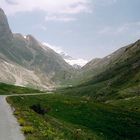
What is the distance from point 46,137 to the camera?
28.5 meters

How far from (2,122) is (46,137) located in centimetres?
944

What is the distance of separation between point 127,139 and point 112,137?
278 centimetres

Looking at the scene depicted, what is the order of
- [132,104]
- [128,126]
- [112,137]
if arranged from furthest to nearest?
[132,104]
[128,126]
[112,137]

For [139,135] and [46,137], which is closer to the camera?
[46,137]

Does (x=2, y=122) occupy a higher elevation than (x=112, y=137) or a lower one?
higher

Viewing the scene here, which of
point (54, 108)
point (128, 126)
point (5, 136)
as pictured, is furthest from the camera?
point (54, 108)

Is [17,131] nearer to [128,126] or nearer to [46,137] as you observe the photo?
[46,137]

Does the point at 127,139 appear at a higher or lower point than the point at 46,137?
lower

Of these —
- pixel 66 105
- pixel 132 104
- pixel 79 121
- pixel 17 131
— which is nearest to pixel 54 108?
pixel 66 105

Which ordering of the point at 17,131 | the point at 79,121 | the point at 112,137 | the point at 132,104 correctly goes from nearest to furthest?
the point at 17,131, the point at 112,137, the point at 79,121, the point at 132,104

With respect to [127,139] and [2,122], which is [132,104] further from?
[2,122]

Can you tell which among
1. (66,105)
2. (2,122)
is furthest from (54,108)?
(2,122)

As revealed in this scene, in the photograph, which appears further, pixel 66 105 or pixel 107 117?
pixel 66 105

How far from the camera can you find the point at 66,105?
83188 millimetres
